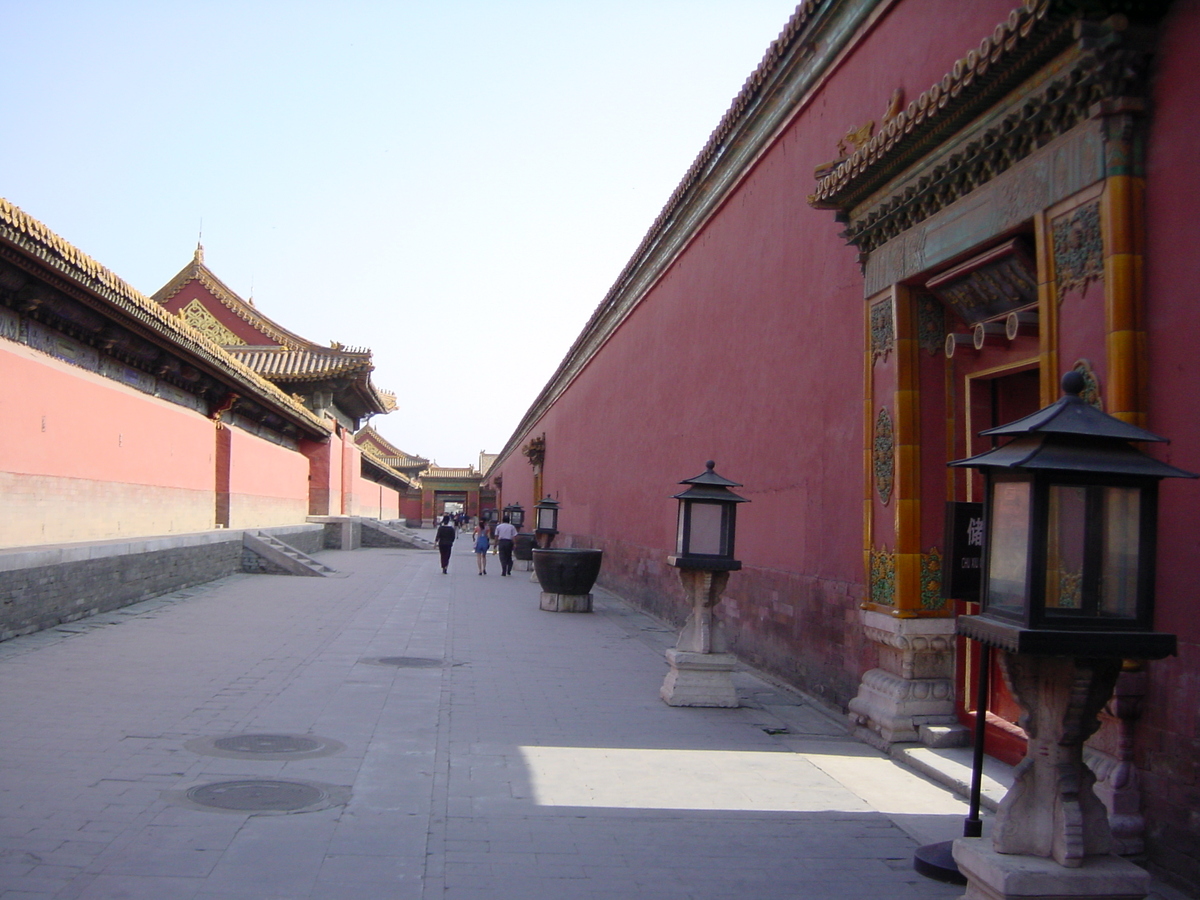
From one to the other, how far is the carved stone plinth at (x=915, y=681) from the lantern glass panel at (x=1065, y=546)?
3.36 m

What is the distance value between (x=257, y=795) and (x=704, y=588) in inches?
163

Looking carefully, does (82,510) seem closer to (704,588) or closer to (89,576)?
(89,576)

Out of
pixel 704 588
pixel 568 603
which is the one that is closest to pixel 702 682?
pixel 704 588

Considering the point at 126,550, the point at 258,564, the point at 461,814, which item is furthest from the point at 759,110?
the point at 258,564

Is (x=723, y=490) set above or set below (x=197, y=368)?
below

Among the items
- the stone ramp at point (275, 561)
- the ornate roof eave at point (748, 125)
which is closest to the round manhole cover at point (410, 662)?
the ornate roof eave at point (748, 125)

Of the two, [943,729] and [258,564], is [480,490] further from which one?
[943,729]

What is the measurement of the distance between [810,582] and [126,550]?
32.2 ft

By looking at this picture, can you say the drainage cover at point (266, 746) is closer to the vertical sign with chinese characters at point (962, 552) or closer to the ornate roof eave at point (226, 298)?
the vertical sign with chinese characters at point (962, 552)

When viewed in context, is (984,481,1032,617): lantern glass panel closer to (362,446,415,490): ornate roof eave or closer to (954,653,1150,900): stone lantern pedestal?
(954,653,1150,900): stone lantern pedestal

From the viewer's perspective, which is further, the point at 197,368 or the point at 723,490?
the point at 197,368

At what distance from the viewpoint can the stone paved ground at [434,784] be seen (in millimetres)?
4324

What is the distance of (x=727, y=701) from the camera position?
8375mm

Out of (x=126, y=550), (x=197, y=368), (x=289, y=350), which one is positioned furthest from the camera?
(x=289, y=350)
